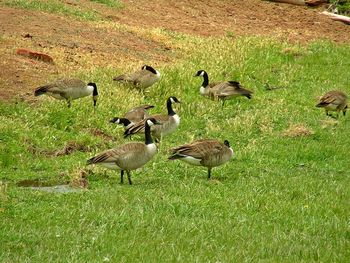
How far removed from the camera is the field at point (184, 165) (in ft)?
29.3

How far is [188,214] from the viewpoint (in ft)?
34.4

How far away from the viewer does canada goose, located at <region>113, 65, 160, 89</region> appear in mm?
18938

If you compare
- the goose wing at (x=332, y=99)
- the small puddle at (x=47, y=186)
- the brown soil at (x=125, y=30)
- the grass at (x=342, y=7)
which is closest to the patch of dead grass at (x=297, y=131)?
the goose wing at (x=332, y=99)

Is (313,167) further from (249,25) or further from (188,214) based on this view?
(249,25)

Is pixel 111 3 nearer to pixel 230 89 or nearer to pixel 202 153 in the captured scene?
pixel 230 89

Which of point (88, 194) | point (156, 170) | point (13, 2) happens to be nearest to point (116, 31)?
point (13, 2)

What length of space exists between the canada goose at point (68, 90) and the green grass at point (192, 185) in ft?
0.96

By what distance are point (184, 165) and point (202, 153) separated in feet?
5.36

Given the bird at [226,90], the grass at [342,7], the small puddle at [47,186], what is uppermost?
the small puddle at [47,186]

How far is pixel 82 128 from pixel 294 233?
730 centimetres

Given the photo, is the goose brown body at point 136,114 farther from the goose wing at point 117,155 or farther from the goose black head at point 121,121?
the goose wing at point 117,155

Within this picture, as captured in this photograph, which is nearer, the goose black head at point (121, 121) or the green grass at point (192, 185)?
the green grass at point (192, 185)

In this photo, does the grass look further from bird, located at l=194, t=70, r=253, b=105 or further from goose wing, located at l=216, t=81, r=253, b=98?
goose wing, located at l=216, t=81, r=253, b=98

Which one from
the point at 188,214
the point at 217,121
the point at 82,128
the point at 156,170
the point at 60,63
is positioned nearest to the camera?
the point at 188,214
